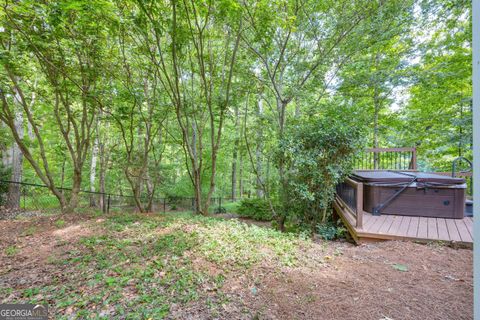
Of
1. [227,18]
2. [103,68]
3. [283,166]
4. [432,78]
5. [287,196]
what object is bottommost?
[287,196]

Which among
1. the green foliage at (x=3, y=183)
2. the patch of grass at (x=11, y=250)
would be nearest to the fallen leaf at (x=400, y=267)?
the patch of grass at (x=11, y=250)

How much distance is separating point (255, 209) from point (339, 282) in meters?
5.76

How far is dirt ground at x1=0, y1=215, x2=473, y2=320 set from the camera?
1728 mm

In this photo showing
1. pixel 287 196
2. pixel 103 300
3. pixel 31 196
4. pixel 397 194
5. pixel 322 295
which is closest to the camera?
pixel 103 300

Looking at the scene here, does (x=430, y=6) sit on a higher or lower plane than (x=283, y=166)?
higher

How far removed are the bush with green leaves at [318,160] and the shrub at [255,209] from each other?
10.8 ft

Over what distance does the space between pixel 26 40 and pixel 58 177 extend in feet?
29.8

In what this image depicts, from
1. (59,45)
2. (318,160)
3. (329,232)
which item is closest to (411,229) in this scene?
(329,232)

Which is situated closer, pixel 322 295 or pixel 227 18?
pixel 322 295

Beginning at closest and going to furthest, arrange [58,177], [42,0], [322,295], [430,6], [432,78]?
[322,295] → [42,0] → [430,6] → [432,78] → [58,177]

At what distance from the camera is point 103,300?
1783 millimetres

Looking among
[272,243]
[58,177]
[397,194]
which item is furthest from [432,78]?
[58,177]

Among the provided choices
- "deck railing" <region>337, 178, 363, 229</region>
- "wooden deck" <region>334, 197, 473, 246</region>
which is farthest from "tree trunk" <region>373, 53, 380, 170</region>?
"wooden deck" <region>334, 197, 473, 246</region>

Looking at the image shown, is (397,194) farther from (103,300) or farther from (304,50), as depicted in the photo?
(103,300)
